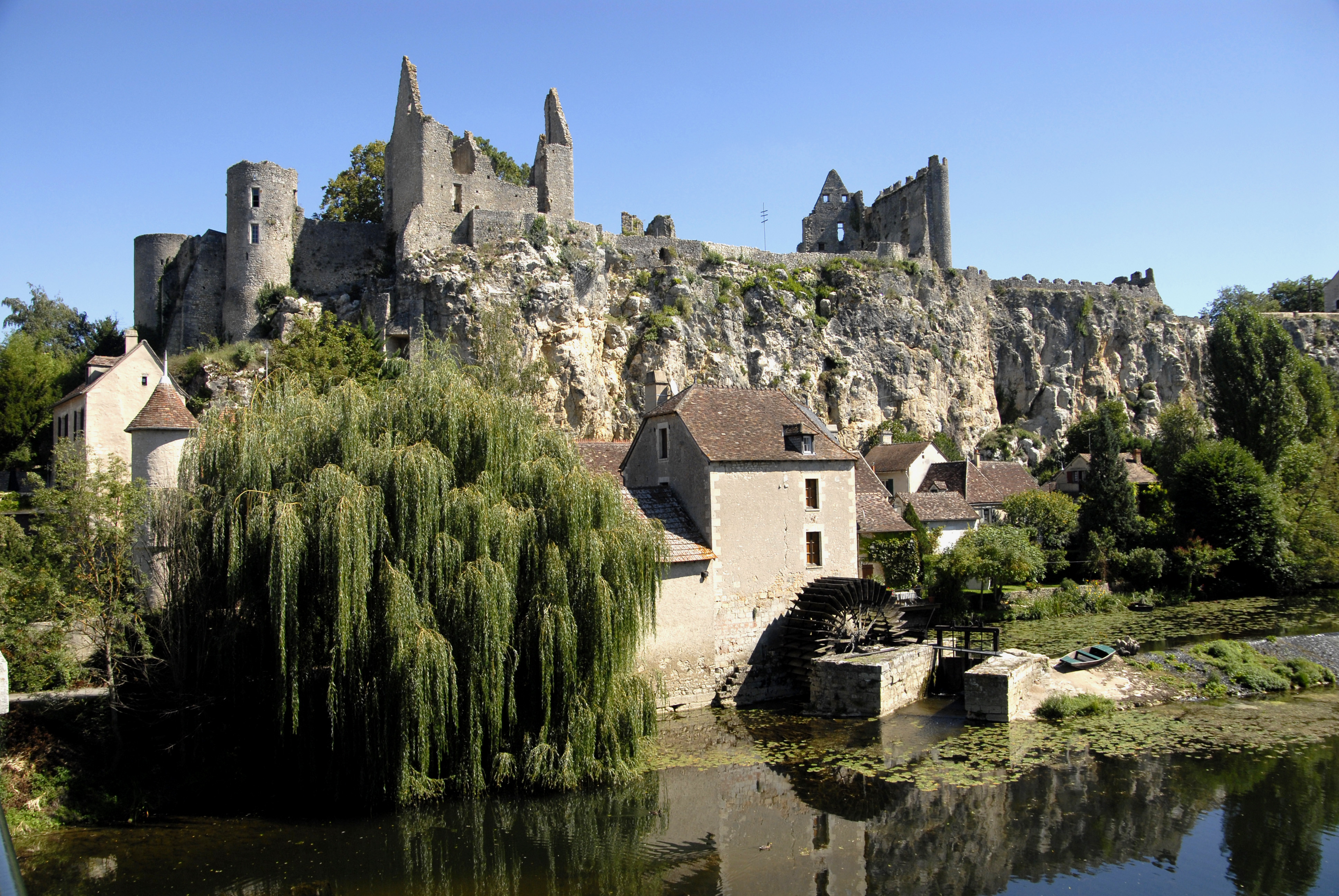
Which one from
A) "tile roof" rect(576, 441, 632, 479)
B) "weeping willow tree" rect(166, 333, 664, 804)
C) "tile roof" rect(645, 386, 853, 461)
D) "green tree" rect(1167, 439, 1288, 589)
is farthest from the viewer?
"green tree" rect(1167, 439, 1288, 589)

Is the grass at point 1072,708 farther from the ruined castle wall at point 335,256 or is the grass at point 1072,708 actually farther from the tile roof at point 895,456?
the ruined castle wall at point 335,256

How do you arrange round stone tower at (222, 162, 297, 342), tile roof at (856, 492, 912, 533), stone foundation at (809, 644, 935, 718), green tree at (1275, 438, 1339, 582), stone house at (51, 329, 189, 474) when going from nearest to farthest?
1. stone foundation at (809, 644, 935, 718)
2. stone house at (51, 329, 189, 474)
3. tile roof at (856, 492, 912, 533)
4. green tree at (1275, 438, 1339, 582)
5. round stone tower at (222, 162, 297, 342)

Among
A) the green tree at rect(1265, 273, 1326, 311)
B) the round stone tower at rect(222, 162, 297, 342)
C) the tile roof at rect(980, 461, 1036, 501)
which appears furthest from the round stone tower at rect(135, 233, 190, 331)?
the green tree at rect(1265, 273, 1326, 311)

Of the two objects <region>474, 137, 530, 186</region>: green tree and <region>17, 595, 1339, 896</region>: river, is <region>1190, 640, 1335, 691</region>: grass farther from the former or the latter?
<region>474, 137, 530, 186</region>: green tree

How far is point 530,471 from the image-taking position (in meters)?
14.4

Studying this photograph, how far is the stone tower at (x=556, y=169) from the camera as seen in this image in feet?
132

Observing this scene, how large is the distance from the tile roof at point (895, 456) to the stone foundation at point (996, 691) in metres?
21.3

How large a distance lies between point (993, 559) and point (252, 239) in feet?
96.7

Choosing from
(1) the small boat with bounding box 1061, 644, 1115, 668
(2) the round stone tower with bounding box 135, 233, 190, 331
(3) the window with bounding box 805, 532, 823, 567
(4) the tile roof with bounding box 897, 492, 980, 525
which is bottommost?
(1) the small boat with bounding box 1061, 644, 1115, 668

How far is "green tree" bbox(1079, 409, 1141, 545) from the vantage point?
107 feet

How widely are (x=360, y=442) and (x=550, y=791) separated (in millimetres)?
6144

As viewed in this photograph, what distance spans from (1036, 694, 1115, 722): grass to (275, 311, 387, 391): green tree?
60.9 ft

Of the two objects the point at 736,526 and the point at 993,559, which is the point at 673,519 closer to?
the point at 736,526

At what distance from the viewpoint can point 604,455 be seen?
1029 inches
